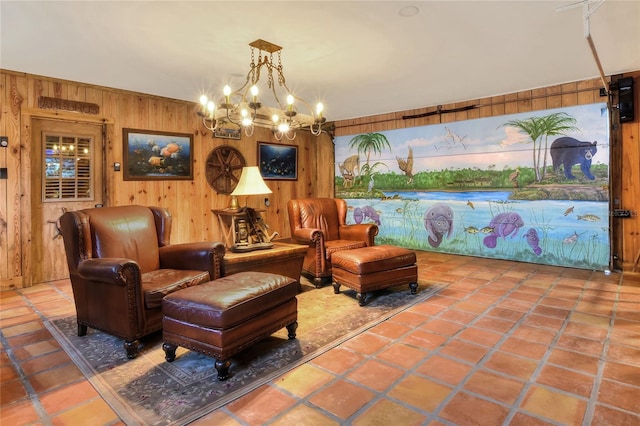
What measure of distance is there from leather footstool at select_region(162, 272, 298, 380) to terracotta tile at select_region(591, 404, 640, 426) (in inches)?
69.4

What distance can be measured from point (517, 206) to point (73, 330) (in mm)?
5489

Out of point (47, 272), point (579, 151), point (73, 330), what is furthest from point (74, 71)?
point (579, 151)

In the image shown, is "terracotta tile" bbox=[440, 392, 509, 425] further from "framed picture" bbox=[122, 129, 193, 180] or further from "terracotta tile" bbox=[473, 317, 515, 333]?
"framed picture" bbox=[122, 129, 193, 180]

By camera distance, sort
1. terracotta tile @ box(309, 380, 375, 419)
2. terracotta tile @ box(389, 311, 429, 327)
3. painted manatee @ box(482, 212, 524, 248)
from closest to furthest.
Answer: terracotta tile @ box(309, 380, 375, 419)
terracotta tile @ box(389, 311, 429, 327)
painted manatee @ box(482, 212, 524, 248)

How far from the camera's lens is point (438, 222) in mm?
6059

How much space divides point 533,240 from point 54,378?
18.1 feet

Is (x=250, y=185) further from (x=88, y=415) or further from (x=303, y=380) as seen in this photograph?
(x=88, y=415)

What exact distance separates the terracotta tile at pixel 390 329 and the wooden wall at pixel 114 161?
3772 millimetres

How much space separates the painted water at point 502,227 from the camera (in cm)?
468

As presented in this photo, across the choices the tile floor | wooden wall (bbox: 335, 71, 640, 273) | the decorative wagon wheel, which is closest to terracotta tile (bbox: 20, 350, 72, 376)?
the tile floor

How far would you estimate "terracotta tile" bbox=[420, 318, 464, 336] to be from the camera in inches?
107

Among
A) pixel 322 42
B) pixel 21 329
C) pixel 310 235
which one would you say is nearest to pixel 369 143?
pixel 310 235

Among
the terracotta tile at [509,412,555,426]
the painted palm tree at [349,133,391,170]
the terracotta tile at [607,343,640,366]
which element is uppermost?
the painted palm tree at [349,133,391,170]

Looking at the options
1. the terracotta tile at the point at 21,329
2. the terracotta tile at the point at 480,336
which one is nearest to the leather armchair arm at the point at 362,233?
the terracotta tile at the point at 480,336
